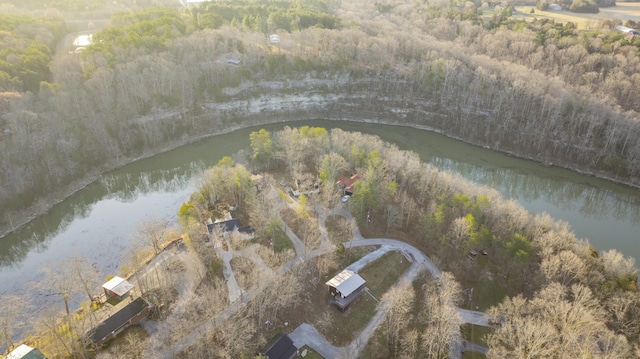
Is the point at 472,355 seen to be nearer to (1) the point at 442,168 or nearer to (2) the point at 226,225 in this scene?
(2) the point at 226,225

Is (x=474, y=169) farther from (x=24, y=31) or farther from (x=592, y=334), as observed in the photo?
(x=24, y=31)

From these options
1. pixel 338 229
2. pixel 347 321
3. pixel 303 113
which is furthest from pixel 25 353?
pixel 303 113

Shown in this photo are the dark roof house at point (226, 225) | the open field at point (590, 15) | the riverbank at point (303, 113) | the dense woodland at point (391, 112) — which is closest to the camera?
the dense woodland at point (391, 112)

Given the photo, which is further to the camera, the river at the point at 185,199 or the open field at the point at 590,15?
the open field at the point at 590,15

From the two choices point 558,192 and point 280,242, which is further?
point 558,192

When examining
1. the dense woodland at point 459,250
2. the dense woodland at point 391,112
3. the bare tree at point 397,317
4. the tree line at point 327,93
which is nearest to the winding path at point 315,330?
the dense woodland at point 459,250

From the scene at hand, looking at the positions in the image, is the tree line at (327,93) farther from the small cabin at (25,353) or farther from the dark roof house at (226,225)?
the small cabin at (25,353)

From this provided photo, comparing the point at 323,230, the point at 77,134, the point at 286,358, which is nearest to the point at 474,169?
the point at 323,230
